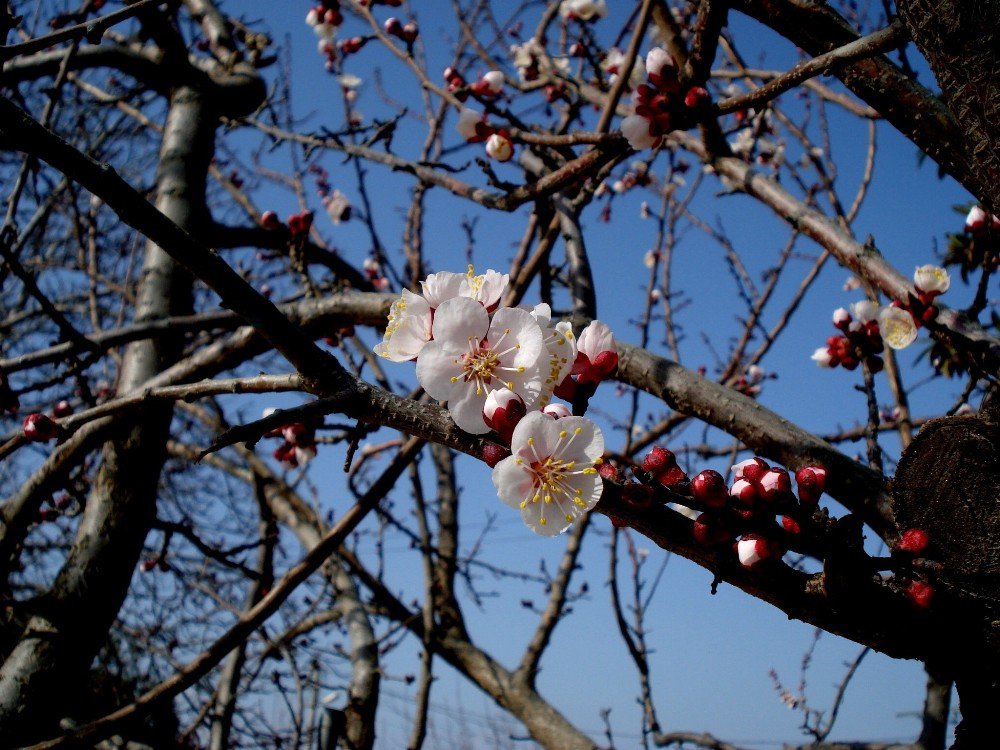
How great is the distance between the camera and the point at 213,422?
172 inches

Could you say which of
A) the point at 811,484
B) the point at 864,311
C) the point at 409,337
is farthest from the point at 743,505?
the point at 864,311

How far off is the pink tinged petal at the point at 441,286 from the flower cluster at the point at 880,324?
1258 millimetres

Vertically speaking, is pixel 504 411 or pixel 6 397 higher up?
pixel 6 397

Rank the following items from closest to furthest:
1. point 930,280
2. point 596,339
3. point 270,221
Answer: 1. point 596,339
2. point 930,280
3. point 270,221

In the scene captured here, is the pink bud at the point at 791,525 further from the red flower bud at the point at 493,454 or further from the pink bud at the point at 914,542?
the red flower bud at the point at 493,454

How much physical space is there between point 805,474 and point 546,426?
1.17ft

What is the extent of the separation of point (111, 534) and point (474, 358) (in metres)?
1.65

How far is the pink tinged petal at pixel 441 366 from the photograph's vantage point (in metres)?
1.06

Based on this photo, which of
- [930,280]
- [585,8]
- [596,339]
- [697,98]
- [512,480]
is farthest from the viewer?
[585,8]

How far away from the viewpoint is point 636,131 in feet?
5.45

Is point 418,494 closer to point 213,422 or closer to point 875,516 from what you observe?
point 213,422

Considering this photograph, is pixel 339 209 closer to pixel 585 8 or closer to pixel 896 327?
pixel 585 8

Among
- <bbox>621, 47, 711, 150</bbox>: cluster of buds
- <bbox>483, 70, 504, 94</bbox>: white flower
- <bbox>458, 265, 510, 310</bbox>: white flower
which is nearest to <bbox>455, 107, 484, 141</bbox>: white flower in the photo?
<bbox>483, 70, 504, 94</bbox>: white flower

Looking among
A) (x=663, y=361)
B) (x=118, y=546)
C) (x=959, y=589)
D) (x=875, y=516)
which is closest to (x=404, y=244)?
(x=118, y=546)
